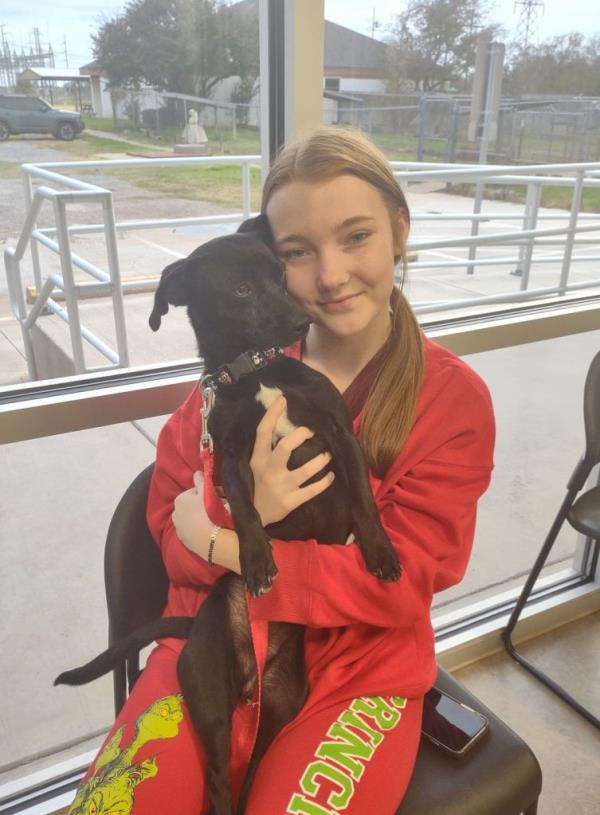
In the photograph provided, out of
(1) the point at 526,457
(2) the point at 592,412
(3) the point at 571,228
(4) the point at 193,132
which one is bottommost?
(1) the point at 526,457

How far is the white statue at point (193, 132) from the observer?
168 centimetres

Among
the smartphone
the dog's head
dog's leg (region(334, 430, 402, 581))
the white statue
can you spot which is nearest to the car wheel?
the white statue

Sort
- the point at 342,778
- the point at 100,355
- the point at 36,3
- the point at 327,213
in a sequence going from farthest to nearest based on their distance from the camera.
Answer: the point at 100,355, the point at 36,3, the point at 327,213, the point at 342,778

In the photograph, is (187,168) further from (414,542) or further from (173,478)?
(414,542)

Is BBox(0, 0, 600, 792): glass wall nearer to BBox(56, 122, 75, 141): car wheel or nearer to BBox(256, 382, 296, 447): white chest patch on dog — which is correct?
BBox(56, 122, 75, 141): car wheel

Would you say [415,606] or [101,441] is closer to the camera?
[415,606]

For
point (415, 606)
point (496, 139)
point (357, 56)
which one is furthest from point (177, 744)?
point (496, 139)

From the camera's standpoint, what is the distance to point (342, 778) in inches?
39.4

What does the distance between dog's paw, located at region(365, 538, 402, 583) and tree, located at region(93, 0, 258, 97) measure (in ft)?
3.97

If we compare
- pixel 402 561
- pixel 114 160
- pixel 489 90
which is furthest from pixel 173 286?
pixel 489 90

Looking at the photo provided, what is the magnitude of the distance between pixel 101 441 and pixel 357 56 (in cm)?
167

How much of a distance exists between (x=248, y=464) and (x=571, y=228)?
2.56m

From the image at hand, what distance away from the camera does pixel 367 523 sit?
41.7 inches

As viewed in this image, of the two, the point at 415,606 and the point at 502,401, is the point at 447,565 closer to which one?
the point at 415,606
